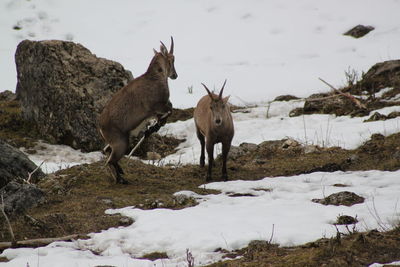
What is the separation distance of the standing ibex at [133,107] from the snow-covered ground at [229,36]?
515 cm

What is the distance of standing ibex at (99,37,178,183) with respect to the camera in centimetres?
835

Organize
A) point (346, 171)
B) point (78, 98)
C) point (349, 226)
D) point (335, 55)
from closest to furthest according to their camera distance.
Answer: point (349, 226)
point (346, 171)
point (78, 98)
point (335, 55)

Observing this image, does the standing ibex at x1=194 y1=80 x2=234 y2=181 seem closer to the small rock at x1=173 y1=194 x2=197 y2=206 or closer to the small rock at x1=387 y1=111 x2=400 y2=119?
the small rock at x1=173 y1=194 x2=197 y2=206

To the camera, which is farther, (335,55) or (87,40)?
(87,40)

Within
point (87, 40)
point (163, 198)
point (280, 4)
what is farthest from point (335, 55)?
point (163, 198)

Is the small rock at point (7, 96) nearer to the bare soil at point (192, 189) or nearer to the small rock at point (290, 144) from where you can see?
the bare soil at point (192, 189)

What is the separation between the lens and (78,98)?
37.1 feet

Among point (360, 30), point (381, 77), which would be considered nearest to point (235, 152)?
point (381, 77)

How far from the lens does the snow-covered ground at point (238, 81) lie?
5496 millimetres

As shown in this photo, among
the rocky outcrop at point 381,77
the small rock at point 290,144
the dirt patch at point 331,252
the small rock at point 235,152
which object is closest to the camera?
the dirt patch at point 331,252

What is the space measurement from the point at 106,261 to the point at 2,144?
13.1 feet

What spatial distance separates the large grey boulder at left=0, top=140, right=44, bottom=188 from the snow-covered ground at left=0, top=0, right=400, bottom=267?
4.42 feet

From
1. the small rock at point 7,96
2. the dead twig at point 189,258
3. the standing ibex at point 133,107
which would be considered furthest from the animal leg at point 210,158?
the small rock at point 7,96

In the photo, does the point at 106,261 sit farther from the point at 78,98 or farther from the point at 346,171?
the point at 78,98
